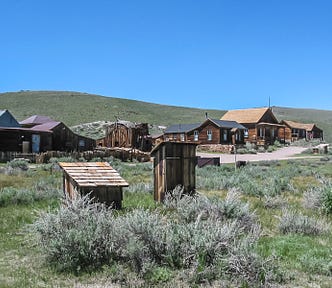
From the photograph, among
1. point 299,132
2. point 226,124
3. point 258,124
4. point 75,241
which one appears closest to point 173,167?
point 75,241

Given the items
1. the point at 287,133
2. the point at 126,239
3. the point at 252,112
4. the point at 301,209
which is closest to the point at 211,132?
the point at 252,112

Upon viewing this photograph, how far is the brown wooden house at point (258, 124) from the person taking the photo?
5419 centimetres

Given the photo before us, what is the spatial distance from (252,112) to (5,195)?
51715 mm

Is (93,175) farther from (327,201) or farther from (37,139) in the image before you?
(37,139)

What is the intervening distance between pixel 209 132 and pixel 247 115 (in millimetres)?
10505

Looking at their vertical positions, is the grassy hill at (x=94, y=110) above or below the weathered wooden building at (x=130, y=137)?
above

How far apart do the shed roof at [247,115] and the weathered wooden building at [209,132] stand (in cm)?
415

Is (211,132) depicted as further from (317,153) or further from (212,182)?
(212,182)

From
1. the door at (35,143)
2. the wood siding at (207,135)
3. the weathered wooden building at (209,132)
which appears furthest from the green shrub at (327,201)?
the weathered wooden building at (209,132)

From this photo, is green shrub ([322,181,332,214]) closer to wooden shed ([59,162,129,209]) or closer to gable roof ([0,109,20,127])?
wooden shed ([59,162,129,209])

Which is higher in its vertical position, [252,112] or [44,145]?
[252,112]

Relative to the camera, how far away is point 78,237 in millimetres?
4898

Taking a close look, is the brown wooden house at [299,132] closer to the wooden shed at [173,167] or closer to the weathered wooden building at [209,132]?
the weathered wooden building at [209,132]

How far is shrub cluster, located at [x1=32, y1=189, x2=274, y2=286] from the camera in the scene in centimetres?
445
